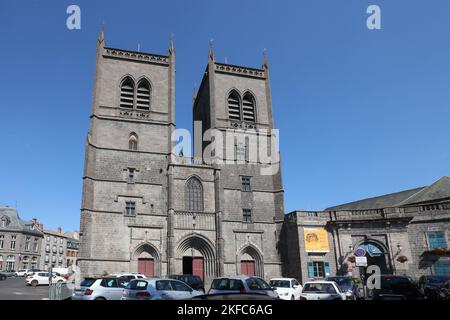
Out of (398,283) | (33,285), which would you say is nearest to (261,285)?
(398,283)

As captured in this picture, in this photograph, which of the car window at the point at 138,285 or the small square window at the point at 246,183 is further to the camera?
the small square window at the point at 246,183

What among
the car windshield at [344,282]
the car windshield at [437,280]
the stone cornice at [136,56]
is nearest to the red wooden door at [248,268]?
the car windshield at [344,282]

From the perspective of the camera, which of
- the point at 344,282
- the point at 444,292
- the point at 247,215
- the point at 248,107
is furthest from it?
the point at 248,107

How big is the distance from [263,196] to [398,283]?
19.2m

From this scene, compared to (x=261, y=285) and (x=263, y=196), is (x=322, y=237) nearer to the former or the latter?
(x=263, y=196)

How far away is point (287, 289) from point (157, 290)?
7.64 meters

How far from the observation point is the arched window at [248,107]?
3563 centimetres

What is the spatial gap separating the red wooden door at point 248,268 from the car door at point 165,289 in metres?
18.6

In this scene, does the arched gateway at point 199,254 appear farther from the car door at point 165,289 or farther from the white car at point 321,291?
the car door at point 165,289

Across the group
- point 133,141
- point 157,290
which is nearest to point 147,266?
point 133,141

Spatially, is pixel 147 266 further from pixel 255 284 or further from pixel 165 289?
pixel 255 284

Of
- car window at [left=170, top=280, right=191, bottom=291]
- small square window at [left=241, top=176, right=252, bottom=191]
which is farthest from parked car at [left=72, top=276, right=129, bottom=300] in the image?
small square window at [left=241, top=176, right=252, bottom=191]

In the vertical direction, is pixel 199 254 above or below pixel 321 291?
above

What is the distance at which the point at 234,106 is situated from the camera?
35.8m
